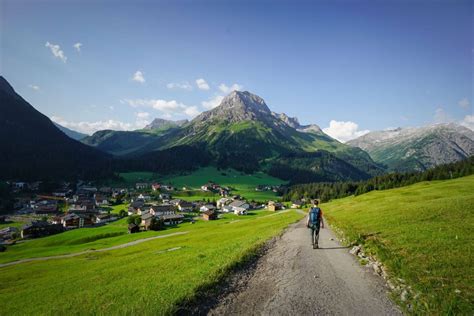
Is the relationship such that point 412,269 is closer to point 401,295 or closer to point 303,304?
point 401,295

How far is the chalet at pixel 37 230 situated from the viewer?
102412mm

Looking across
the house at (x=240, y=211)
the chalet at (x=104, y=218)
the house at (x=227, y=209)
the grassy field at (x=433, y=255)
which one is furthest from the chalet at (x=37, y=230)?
the grassy field at (x=433, y=255)

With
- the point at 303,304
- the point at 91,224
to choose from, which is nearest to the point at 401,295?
the point at 303,304

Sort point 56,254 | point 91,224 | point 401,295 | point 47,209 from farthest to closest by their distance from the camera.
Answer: point 47,209 → point 91,224 → point 56,254 → point 401,295

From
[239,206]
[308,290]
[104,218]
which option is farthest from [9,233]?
[308,290]

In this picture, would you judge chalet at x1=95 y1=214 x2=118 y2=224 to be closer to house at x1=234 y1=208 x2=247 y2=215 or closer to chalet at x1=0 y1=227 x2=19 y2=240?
chalet at x1=0 y1=227 x2=19 y2=240

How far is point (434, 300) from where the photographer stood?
32.7ft

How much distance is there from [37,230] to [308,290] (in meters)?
134

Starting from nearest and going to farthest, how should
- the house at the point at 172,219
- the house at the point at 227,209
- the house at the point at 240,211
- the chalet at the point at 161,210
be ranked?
1. the house at the point at 172,219
2. the chalet at the point at 161,210
3. the house at the point at 240,211
4. the house at the point at 227,209

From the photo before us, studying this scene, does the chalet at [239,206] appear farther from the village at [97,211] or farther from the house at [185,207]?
the house at [185,207]

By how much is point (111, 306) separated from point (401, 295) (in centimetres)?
1436

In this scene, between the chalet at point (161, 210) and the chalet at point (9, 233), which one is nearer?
the chalet at point (9, 233)

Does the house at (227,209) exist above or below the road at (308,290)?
below

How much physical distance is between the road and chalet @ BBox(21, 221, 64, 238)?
128 meters
